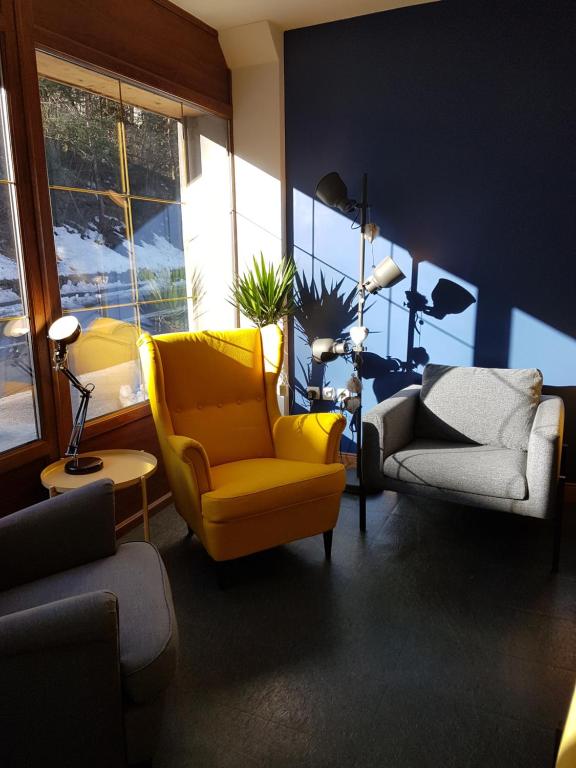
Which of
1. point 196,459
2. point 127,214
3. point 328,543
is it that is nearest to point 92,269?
point 127,214

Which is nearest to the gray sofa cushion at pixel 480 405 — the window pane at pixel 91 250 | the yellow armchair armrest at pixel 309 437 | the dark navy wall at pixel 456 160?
the dark navy wall at pixel 456 160

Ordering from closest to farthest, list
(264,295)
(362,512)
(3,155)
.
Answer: (3,155), (362,512), (264,295)

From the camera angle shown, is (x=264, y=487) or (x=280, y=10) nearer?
A: (x=264, y=487)

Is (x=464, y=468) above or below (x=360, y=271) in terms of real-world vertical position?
below

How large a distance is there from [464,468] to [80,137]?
8.00 feet

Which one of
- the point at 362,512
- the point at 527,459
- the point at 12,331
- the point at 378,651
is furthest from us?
the point at 362,512

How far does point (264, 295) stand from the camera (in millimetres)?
3748

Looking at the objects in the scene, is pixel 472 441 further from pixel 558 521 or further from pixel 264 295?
pixel 264 295

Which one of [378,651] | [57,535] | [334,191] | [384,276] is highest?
[334,191]

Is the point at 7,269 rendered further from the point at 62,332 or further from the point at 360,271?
the point at 360,271

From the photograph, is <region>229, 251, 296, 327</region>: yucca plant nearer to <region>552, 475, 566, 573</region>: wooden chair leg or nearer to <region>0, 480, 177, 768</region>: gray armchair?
<region>552, 475, 566, 573</region>: wooden chair leg

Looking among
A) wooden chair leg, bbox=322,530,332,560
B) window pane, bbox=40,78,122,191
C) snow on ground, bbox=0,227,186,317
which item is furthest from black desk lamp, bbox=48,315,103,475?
wooden chair leg, bbox=322,530,332,560

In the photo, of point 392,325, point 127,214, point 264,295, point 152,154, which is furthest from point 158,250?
point 392,325

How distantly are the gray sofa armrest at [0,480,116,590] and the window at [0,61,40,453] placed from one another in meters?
0.69
